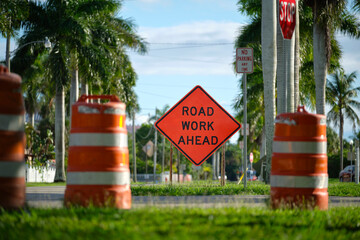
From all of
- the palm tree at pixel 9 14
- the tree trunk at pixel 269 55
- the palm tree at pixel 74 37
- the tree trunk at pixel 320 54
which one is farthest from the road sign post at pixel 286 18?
the palm tree at pixel 74 37

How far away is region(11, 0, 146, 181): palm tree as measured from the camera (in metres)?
31.4

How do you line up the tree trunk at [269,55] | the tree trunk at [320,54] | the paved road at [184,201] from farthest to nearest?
the tree trunk at [320,54], the tree trunk at [269,55], the paved road at [184,201]

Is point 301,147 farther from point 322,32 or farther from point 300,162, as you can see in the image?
point 322,32

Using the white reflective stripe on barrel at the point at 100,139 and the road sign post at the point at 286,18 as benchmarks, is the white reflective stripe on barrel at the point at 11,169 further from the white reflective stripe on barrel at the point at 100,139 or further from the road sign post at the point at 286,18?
the road sign post at the point at 286,18

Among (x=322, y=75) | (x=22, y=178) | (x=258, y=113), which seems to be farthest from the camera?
(x=258, y=113)

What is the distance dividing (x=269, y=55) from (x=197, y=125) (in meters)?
9.30

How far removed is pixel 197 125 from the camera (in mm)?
13969

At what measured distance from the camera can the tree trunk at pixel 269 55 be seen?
71.0ft

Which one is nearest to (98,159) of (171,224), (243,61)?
(171,224)

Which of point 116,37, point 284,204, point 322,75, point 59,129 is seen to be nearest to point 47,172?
point 59,129

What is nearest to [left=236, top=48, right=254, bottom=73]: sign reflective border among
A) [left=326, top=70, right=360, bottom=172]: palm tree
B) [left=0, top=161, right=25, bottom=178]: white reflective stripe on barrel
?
[left=0, top=161, right=25, bottom=178]: white reflective stripe on barrel

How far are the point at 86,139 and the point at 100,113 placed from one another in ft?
1.13

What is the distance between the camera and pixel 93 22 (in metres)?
33.1

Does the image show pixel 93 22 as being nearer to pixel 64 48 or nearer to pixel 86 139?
pixel 64 48
